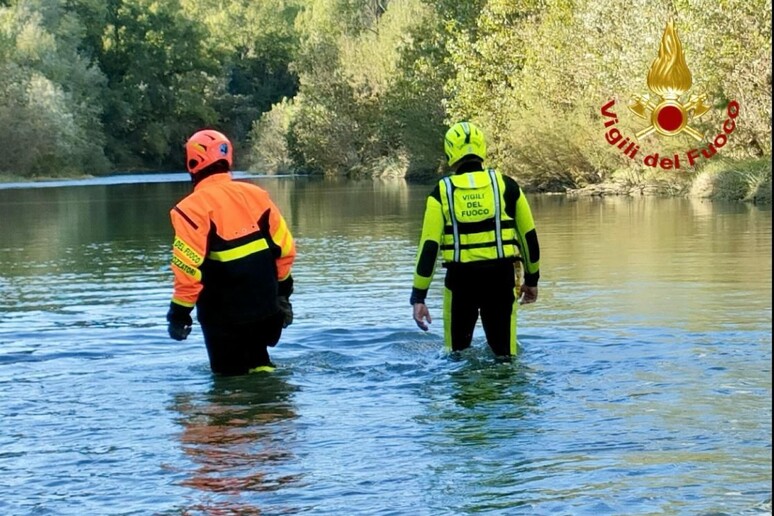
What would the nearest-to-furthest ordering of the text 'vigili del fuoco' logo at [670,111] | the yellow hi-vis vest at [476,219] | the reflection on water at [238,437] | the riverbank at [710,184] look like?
the reflection on water at [238,437] < the yellow hi-vis vest at [476,219] < the riverbank at [710,184] < the text 'vigili del fuoco' logo at [670,111]

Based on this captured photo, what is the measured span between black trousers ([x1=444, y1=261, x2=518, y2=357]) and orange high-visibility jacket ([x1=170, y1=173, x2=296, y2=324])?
Result: 1.31 meters

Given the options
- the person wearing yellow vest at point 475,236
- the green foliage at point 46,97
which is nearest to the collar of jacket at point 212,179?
the person wearing yellow vest at point 475,236

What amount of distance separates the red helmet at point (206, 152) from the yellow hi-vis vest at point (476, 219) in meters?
1.52

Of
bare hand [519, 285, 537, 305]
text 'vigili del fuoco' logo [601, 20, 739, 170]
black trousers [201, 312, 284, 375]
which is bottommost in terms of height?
black trousers [201, 312, 284, 375]

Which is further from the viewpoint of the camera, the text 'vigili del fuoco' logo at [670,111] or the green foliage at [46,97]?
the green foliage at [46,97]

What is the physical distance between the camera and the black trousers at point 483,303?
9812 millimetres

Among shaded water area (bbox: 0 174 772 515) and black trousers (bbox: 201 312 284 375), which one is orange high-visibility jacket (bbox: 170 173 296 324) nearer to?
black trousers (bbox: 201 312 284 375)

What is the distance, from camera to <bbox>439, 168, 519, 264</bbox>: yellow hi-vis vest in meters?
9.59

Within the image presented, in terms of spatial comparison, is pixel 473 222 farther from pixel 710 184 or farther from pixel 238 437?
pixel 710 184

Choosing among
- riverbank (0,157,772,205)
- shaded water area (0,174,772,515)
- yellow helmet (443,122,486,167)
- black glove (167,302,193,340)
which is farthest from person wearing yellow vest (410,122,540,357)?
riverbank (0,157,772,205)

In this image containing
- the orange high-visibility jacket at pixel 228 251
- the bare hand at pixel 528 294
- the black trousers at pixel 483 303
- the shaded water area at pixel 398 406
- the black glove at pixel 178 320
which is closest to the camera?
the shaded water area at pixel 398 406

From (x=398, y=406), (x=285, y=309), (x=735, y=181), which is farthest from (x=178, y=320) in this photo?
(x=735, y=181)

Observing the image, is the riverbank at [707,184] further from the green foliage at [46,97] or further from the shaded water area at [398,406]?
the green foliage at [46,97]

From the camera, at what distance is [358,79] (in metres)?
76.6
